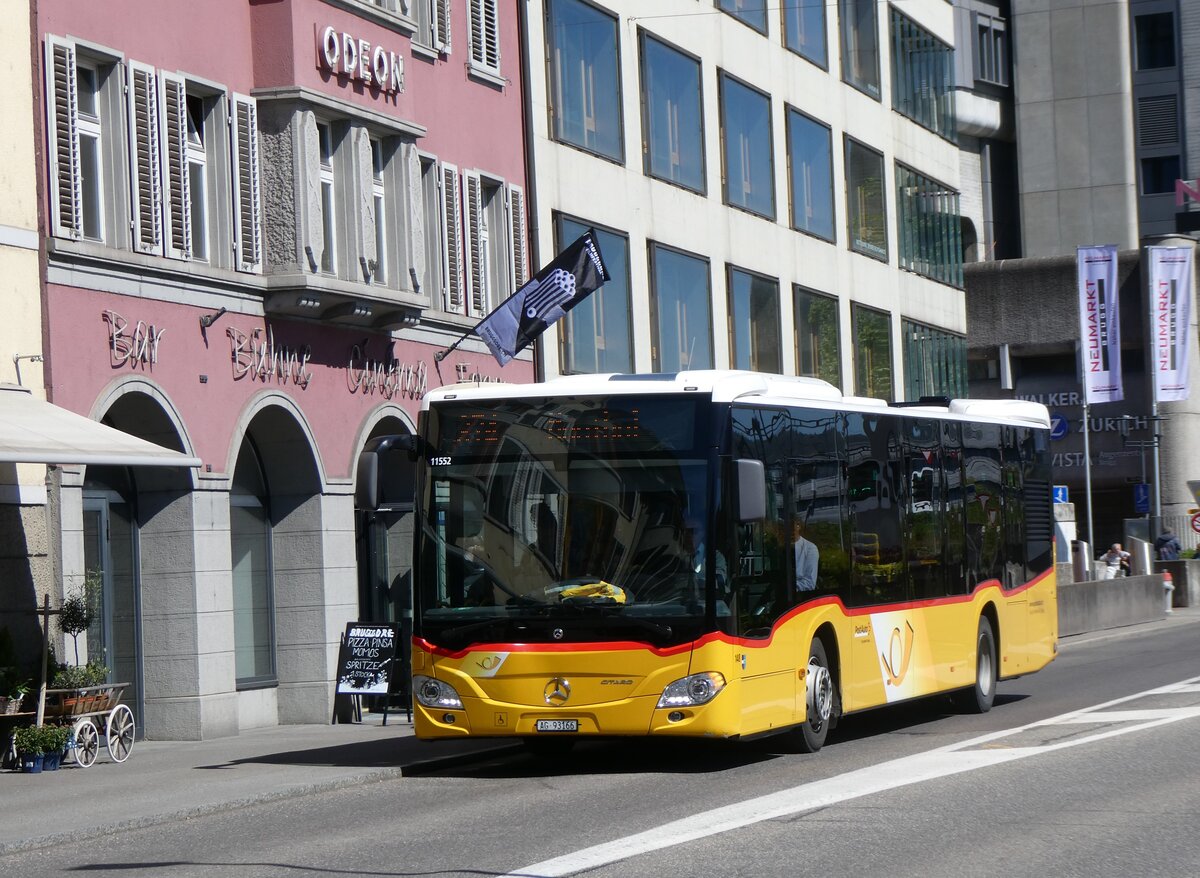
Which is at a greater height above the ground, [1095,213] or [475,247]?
[1095,213]

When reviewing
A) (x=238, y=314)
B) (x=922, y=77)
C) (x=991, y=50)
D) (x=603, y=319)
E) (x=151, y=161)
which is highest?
(x=991, y=50)

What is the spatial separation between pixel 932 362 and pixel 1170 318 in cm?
1536

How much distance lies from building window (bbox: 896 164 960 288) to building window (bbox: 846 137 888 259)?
939 mm

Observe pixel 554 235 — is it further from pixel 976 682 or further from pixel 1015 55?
pixel 1015 55

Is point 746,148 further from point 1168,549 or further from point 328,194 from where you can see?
point 1168,549

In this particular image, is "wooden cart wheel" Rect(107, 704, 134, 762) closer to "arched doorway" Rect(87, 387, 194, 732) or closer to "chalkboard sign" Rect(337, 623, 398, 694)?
"arched doorway" Rect(87, 387, 194, 732)

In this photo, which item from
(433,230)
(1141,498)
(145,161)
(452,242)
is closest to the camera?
(145,161)

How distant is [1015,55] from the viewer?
7319cm

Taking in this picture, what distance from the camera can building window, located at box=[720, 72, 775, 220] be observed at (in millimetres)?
35906

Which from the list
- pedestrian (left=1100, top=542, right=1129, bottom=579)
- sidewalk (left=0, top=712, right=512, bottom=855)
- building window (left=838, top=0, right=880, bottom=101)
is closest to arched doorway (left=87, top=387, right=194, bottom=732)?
sidewalk (left=0, top=712, right=512, bottom=855)

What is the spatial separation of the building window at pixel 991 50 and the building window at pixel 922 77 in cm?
2568

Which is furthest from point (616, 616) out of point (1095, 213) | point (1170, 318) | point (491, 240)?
point (1095, 213)

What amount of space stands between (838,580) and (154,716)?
25.8ft

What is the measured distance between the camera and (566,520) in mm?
14898
